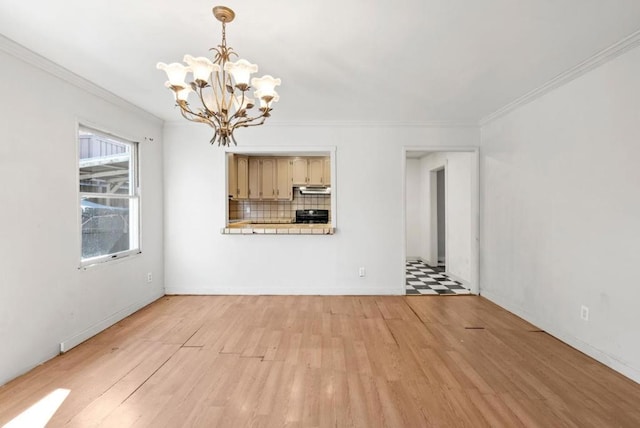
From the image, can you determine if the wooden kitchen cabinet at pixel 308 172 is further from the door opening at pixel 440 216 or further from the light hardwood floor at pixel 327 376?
the light hardwood floor at pixel 327 376

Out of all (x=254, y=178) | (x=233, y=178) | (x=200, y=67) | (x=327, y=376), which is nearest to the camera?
(x=200, y=67)

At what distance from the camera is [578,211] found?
2604 millimetres

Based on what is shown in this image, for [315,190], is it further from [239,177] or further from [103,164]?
[103,164]

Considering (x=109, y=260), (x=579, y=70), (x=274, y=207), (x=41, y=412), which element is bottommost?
(x=41, y=412)

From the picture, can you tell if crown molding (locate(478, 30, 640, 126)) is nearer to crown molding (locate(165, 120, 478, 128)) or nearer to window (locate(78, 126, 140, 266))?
crown molding (locate(165, 120, 478, 128))

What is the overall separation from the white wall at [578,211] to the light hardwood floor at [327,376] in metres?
0.31

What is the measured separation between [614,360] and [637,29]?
2.43 m

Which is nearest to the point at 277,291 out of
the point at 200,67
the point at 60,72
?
the point at 200,67

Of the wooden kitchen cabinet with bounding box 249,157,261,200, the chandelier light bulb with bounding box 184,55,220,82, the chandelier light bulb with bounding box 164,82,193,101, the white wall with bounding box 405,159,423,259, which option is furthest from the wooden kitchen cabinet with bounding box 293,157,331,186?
the chandelier light bulb with bounding box 184,55,220,82

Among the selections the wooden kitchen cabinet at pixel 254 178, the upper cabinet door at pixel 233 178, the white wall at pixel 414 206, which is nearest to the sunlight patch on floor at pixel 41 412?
the upper cabinet door at pixel 233 178

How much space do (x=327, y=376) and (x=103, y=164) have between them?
316 centimetres

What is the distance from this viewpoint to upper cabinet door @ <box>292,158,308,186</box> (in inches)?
246

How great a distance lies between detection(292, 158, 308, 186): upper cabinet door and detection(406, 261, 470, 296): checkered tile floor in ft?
9.45

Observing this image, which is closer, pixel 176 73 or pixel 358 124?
pixel 176 73
